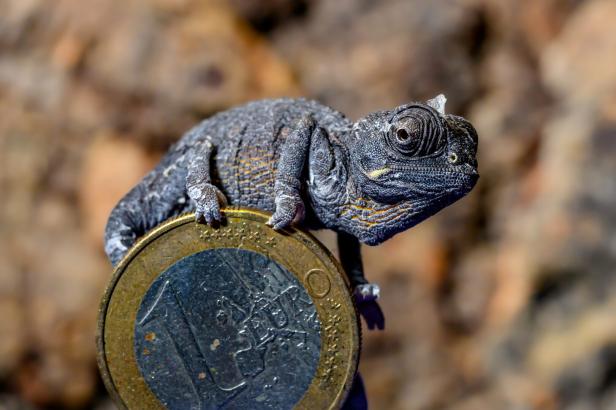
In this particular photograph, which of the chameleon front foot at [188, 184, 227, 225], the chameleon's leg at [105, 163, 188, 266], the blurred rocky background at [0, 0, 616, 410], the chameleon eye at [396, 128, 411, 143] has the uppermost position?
the chameleon eye at [396, 128, 411, 143]

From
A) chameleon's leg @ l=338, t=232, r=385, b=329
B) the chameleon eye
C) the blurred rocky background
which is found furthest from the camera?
the blurred rocky background

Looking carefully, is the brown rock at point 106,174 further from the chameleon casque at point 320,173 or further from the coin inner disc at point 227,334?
the coin inner disc at point 227,334

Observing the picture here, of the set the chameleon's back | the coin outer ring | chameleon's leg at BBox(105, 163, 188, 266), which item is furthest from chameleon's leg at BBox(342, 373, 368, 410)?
chameleon's leg at BBox(105, 163, 188, 266)

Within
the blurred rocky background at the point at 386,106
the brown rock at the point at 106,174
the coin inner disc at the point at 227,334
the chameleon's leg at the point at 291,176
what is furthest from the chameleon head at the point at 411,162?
the brown rock at the point at 106,174

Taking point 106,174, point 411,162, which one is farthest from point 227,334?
point 106,174

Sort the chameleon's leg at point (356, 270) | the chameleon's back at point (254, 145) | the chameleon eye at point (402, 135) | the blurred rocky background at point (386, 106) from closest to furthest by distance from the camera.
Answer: the chameleon eye at point (402, 135), the chameleon's back at point (254, 145), the chameleon's leg at point (356, 270), the blurred rocky background at point (386, 106)

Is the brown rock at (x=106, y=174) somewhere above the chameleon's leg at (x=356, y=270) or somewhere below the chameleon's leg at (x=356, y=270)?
below

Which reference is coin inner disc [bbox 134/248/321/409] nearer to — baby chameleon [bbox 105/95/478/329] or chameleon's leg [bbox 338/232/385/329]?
baby chameleon [bbox 105/95/478/329]

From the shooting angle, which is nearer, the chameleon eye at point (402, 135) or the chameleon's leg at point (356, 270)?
the chameleon eye at point (402, 135)

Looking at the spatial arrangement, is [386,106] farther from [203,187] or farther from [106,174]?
[203,187]
